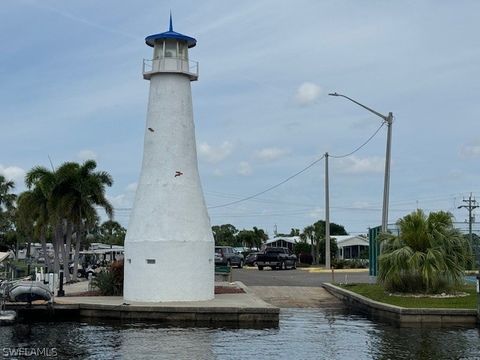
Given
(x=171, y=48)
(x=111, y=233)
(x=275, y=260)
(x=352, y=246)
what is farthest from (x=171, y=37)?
(x=111, y=233)

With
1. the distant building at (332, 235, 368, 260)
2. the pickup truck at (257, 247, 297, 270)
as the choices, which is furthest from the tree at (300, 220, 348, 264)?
the pickup truck at (257, 247, 297, 270)

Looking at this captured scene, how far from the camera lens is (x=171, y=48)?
29516 mm

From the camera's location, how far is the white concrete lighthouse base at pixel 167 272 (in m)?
27.8

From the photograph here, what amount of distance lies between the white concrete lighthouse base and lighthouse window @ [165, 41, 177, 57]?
721 cm

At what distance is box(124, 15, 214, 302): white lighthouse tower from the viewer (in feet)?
91.7

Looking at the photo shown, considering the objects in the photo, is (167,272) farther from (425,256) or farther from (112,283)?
(425,256)

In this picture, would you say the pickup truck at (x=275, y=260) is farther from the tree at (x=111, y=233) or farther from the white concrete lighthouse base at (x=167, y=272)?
the tree at (x=111, y=233)

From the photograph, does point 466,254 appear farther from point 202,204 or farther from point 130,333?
point 130,333

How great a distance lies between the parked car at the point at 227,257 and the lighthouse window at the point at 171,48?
33366mm

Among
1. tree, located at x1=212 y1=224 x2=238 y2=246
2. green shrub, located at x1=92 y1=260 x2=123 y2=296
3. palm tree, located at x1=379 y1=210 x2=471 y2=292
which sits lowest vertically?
green shrub, located at x1=92 y1=260 x2=123 y2=296

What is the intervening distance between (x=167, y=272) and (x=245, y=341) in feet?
24.2

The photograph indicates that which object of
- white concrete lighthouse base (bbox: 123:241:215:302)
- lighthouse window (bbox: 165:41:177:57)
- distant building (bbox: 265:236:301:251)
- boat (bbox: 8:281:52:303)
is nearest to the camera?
boat (bbox: 8:281:52:303)

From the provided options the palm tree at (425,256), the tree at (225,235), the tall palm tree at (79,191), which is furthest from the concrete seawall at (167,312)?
the tree at (225,235)

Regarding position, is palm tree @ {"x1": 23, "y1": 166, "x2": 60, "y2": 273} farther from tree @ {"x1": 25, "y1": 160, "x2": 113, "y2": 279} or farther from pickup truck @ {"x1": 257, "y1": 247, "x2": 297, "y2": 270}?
pickup truck @ {"x1": 257, "y1": 247, "x2": 297, "y2": 270}
